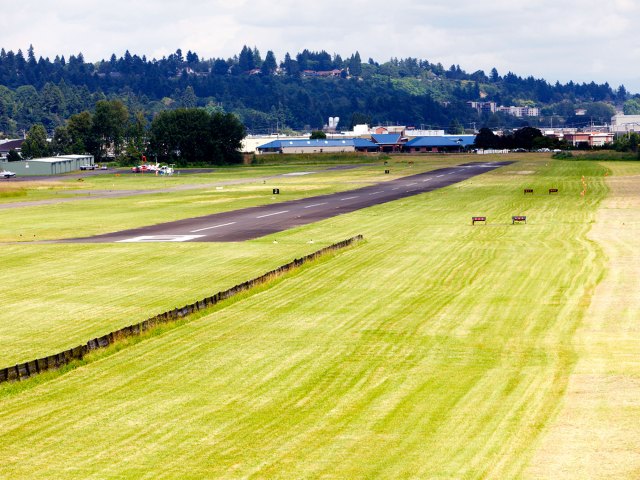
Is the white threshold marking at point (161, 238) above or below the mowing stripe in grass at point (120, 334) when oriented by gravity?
below

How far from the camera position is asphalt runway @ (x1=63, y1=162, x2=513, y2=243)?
6812 centimetres

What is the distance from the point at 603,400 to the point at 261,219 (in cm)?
5803

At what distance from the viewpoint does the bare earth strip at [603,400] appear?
20591 mm

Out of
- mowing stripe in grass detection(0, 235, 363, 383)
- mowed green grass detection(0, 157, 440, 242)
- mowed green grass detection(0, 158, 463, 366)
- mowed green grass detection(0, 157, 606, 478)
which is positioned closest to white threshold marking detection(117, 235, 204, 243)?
mowed green grass detection(0, 158, 463, 366)

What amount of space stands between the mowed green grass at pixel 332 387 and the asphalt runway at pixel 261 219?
70.4ft

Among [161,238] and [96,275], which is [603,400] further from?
[161,238]

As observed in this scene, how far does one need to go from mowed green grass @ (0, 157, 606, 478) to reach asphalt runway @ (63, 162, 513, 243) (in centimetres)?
2146

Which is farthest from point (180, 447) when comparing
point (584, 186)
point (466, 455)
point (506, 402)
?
point (584, 186)

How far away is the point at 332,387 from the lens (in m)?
26.9

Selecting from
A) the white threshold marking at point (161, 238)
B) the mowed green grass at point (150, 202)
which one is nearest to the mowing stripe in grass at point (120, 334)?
the white threshold marking at point (161, 238)

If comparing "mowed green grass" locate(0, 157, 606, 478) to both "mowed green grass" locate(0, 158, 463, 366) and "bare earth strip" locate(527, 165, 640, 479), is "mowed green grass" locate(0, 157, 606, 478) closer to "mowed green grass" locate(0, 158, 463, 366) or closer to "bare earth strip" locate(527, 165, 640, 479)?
"bare earth strip" locate(527, 165, 640, 479)

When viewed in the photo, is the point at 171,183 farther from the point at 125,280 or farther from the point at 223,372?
the point at 223,372

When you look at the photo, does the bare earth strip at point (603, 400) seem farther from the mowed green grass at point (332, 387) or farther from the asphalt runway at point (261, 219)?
the asphalt runway at point (261, 219)

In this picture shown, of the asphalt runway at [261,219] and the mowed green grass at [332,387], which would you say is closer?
the mowed green grass at [332,387]
